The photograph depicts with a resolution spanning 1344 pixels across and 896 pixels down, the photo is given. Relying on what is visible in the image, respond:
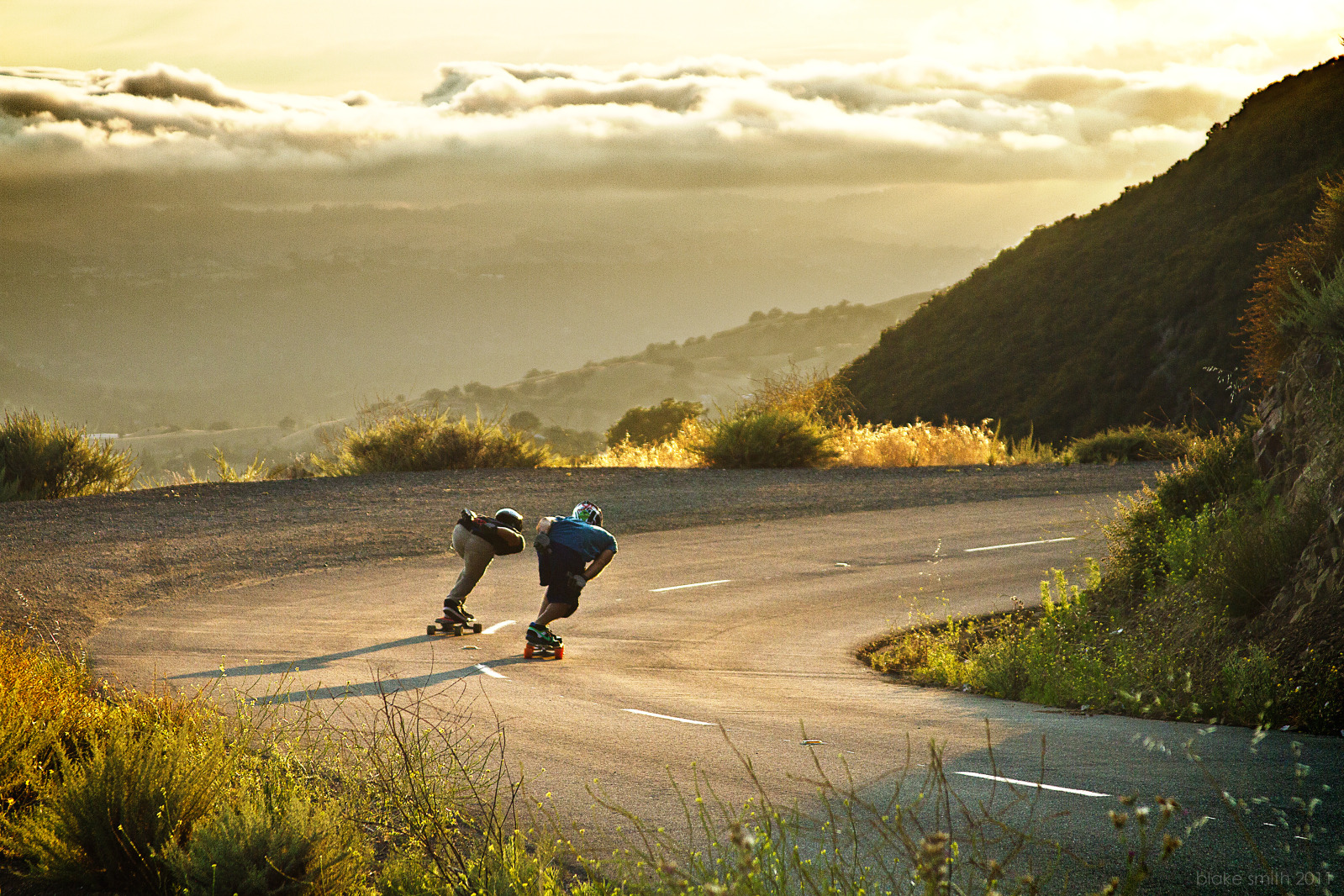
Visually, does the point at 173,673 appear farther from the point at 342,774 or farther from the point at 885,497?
the point at 885,497

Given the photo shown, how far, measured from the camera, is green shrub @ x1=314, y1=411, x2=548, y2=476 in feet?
79.4

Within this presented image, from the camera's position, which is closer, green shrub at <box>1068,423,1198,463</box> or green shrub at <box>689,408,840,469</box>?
green shrub at <box>689,408,840,469</box>

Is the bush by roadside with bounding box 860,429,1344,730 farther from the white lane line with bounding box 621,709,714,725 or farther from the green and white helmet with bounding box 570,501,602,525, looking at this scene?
the green and white helmet with bounding box 570,501,602,525

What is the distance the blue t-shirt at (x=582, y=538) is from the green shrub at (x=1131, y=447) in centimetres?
1907

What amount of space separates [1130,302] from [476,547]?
47.8 metres

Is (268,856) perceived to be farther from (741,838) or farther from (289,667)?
(289,667)

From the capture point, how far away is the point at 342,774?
5910 millimetres

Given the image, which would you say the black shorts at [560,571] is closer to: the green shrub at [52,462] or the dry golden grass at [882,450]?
the dry golden grass at [882,450]

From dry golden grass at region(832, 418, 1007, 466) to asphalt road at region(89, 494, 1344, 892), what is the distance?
22.4 feet

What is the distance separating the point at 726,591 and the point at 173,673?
7128mm

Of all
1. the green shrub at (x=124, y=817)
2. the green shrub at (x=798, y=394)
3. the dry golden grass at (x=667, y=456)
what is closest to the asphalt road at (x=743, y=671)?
the green shrub at (x=124, y=817)

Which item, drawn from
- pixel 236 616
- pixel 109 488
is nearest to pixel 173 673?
pixel 236 616

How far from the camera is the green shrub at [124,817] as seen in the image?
5.05 m

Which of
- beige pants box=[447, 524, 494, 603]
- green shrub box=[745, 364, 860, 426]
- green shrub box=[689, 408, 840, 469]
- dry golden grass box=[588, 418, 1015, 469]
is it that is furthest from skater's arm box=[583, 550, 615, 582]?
green shrub box=[745, 364, 860, 426]
